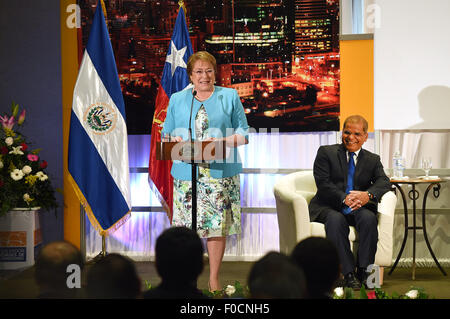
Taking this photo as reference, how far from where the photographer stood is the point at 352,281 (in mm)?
3629

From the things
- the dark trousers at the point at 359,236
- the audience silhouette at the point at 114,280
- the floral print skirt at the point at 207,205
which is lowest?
the dark trousers at the point at 359,236

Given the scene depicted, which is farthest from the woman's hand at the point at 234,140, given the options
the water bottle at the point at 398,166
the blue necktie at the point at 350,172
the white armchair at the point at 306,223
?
the water bottle at the point at 398,166

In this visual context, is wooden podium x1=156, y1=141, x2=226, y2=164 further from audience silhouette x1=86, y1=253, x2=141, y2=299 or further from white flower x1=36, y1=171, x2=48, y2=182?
white flower x1=36, y1=171, x2=48, y2=182

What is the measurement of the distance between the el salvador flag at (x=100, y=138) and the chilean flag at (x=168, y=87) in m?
0.26

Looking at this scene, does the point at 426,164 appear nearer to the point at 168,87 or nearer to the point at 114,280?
the point at 168,87

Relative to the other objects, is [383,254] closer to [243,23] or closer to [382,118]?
[382,118]

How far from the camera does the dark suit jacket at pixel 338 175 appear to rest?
397 centimetres

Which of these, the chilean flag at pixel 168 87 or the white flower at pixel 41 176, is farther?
the chilean flag at pixel 168 87

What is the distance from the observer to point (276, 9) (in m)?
5.00

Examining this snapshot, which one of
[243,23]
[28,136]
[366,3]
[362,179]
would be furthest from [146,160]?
[366,3]

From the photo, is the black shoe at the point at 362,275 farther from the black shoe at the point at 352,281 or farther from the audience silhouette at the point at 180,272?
the audience silhouette at the point at 180,272
